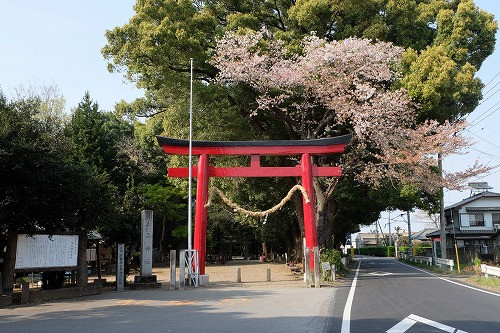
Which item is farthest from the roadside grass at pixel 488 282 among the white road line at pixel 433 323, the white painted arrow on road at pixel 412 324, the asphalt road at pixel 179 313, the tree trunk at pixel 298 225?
the tree trunk at pixel 298 225

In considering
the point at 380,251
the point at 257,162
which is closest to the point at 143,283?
the point at 257,162

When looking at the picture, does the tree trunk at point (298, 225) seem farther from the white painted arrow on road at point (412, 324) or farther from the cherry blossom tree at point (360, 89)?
the white painted arrow on road at point (412, 324)

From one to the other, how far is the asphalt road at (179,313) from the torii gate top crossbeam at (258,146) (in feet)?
22.3

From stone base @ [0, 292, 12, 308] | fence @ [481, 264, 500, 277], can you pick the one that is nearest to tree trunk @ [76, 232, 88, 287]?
stone base @ [0, 292, 12, 308]

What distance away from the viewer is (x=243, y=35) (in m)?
21.7

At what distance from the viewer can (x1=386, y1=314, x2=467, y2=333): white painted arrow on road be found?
799 centimetres

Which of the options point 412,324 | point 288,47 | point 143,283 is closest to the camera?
point 412,324

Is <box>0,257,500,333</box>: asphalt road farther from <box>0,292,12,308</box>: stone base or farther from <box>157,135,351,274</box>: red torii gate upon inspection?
<box>157,135,351,274</box>: red torii gate

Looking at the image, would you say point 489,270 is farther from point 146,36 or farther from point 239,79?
point 146,36

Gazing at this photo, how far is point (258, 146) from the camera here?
20141 millimetres

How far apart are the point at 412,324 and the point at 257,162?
12370 mm

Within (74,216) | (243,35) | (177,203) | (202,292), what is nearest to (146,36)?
(243,35)

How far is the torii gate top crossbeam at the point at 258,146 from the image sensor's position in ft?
65.1

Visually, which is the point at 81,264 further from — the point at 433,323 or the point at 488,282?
the point at 488,282
